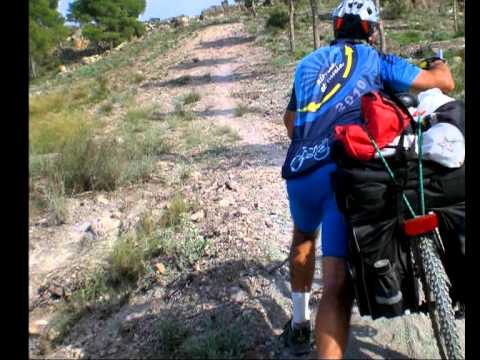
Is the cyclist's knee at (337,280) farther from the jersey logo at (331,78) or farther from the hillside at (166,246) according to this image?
the hillside at (166,246)

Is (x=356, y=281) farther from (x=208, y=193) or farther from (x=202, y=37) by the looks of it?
(x=202, y=37)

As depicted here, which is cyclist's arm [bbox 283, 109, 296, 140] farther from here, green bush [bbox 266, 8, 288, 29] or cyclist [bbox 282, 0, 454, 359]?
green bush [bbox 266, 8, 288, 29]

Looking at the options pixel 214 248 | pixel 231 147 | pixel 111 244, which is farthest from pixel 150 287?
pixel 231 147

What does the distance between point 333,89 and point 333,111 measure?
10 cm

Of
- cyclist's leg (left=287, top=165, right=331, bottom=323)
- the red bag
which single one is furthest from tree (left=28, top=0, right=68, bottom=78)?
the red bag

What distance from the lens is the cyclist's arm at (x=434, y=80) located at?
1.90m

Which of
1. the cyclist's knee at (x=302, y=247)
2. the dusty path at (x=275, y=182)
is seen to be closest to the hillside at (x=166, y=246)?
the dusty path at (x=275, y=182)

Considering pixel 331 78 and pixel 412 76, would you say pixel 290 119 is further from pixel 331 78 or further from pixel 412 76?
pixel 412 76

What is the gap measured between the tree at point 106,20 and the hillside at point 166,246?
113 ft

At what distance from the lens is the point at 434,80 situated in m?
1.90

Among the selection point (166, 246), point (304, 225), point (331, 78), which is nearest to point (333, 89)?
point (331, 78)

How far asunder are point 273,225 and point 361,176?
8.34 feet

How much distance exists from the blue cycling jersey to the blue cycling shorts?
4 centimetres
